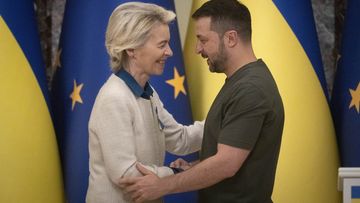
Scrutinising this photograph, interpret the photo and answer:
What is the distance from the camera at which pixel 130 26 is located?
1249 millimetres

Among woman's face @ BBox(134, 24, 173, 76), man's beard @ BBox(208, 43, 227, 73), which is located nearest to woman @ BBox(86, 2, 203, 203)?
woman's face @ BBox(134, 24, 173, 76)

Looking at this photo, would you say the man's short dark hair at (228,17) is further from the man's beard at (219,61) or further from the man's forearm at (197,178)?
the man's forearm at (197,178)

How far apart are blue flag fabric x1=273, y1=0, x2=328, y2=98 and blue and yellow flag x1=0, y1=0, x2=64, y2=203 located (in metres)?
0.74

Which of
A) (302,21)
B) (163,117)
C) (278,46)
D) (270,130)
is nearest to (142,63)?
(163,117)

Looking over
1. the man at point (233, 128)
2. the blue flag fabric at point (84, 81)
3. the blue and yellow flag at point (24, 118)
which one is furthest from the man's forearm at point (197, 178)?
the blue and yellow flag at point (24, 118)

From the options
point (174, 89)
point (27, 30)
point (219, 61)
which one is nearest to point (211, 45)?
point (219, 61)

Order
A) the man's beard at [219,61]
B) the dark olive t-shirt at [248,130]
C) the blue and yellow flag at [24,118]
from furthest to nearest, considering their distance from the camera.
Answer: the blue and yellow flag at [24,118] < the man's beard at [219,61] < the dark olive t-shirt at [248,130]

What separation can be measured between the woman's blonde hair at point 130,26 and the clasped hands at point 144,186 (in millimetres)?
248

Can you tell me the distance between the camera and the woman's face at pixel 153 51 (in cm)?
129

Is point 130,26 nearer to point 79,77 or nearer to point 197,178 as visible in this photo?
point 197,178

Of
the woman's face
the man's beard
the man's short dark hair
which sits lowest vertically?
the man's beard

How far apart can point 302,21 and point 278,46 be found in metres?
0.14

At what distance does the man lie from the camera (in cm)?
121

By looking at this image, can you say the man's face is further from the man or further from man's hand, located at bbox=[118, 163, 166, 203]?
man's hand, located at bbox=[118, 163, 166, 203]
